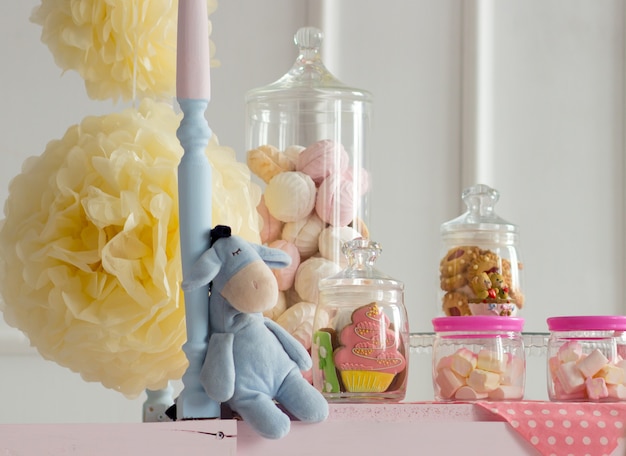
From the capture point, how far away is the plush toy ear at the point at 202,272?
664 millimetres

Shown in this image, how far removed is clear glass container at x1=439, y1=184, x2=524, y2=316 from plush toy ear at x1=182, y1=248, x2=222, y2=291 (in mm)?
381

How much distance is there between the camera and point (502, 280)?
3.21ft

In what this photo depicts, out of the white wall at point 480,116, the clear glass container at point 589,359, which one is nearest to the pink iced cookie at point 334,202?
the clear glass container at point 589,359

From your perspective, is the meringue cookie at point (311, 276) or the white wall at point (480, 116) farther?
the white wall at point (480, 116)

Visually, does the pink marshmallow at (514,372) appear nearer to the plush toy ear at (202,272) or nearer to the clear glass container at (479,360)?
the clear glass container at (479,360)

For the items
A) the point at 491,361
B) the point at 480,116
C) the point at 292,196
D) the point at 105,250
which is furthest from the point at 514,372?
the point at 480,116

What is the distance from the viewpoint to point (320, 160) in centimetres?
93

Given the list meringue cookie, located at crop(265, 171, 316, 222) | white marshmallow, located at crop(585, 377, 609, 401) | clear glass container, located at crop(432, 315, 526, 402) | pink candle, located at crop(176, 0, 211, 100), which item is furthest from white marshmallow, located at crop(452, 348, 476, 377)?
pink candle, located at crop(176, 0, 211, 100)

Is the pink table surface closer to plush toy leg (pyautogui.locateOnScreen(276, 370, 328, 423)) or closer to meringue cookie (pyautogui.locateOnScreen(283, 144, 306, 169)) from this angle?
plush toy leg (pyautogui.locateOnScreen(276, 370, 328, 423))

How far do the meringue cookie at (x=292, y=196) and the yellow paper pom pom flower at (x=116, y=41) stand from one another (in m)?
0.14

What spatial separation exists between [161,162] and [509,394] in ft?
1.16

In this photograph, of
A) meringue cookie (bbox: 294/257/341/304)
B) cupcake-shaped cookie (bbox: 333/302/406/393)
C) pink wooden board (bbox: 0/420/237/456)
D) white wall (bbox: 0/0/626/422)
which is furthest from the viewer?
white wall (bbox: 0/0/626/422)

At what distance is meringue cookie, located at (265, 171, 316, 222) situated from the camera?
91 cm

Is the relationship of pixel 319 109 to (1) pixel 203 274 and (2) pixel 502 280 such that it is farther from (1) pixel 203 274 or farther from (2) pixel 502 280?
(1) pixel 203 274
